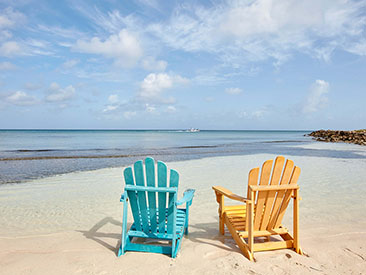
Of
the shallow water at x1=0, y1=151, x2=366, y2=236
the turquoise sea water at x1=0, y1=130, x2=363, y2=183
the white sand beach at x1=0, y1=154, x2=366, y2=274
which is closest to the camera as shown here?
the white sand beach at x1=0, y1=154, x2=366, y2=274

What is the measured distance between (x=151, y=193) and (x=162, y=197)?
159 mm

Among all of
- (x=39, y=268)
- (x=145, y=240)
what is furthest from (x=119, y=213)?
(x=39, y=268)

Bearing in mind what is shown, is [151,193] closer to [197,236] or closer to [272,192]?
[197,236]

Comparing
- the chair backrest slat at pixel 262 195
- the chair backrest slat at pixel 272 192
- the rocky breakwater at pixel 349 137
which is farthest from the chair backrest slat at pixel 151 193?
the rocky breakwater at pixel 349 137

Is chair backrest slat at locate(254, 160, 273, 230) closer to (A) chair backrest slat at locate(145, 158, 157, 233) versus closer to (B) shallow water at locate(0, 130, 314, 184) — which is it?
(A) chair backrest slat at locate(145, 158, 157, 233)

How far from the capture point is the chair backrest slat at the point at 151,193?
330 cm

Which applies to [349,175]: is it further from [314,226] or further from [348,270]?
[348,270]

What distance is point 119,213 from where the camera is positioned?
5520mm

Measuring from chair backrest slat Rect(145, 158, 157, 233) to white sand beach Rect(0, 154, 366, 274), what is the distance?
43cm

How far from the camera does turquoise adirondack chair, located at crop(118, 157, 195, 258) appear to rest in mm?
3322

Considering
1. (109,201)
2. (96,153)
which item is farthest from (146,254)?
(96,153)

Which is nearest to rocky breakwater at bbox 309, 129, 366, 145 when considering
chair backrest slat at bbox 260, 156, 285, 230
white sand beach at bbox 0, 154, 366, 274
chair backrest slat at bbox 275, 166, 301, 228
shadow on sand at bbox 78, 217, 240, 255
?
white sand beach at bbox 0, 154, 366, 274

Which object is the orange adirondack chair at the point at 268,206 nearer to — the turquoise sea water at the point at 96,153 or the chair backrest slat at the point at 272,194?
the chair backrest slat at the point at 272,194

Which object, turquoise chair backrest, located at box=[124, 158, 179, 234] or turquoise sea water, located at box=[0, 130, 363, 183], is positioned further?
turquoise sea water, located at box=[0, 130, 363, 183]
